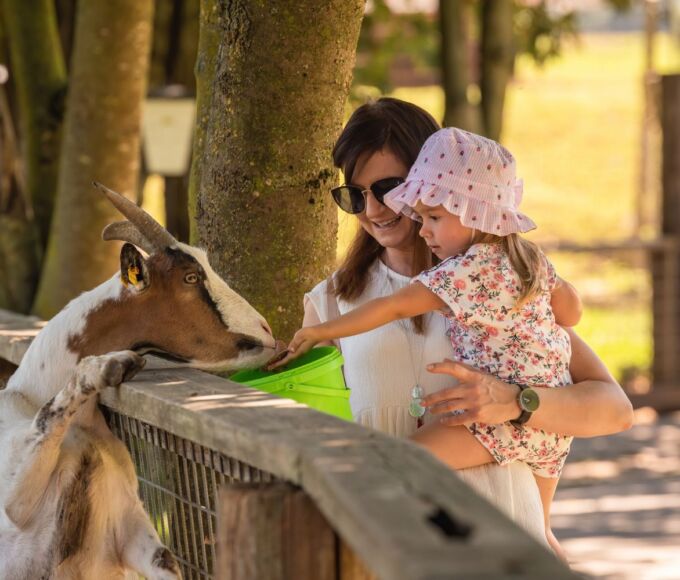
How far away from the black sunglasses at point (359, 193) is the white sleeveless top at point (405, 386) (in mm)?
351

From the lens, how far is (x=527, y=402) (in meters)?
3.08

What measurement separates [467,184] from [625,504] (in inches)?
209

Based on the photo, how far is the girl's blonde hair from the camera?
10.2ft

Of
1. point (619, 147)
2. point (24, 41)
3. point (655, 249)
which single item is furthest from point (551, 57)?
point (619, 147)

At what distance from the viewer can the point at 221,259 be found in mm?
4098

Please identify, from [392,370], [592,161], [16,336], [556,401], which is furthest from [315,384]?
[592,161]

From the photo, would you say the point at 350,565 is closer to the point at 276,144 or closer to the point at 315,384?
the point at 315,384

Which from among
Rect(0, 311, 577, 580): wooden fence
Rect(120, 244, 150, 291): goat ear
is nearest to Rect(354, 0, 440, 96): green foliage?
Rect(120, 244, 150, 291): goat ear

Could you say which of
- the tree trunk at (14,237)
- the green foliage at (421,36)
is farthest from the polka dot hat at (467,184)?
the green foliage at (421,36)

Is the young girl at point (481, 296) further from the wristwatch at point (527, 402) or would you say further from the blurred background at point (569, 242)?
the blurred background at point (569, 242)

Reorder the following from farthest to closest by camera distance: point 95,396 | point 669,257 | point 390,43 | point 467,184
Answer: point 390,43
point 669,257
point 95,396
point 467,184

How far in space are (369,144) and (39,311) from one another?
3.66 meters

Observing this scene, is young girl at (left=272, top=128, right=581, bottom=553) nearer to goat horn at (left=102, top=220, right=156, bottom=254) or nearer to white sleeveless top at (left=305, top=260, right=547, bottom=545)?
white sleeveless top at (left=305, top=260, right=547, bottom=545)

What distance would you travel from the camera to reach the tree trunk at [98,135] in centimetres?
642
